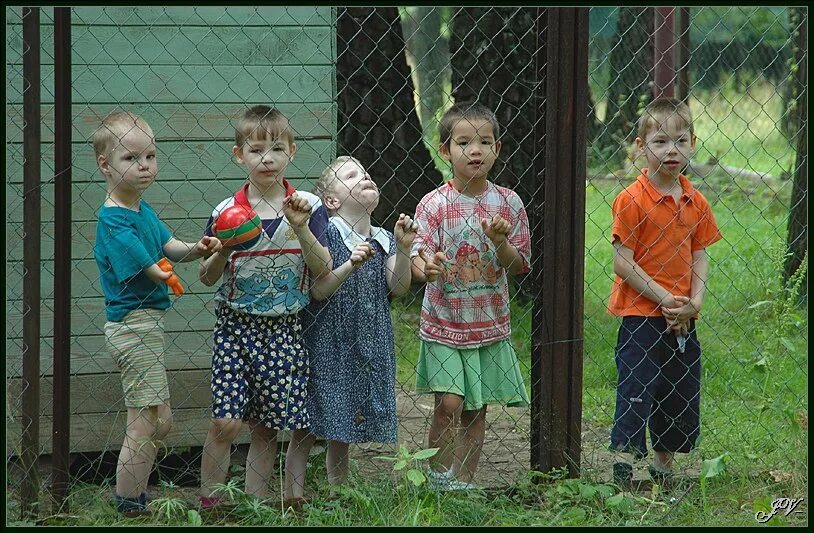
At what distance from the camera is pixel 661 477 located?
412cm

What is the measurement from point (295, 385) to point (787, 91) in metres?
11.3

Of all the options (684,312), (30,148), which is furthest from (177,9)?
(684,312)

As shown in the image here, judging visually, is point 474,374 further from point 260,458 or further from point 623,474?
point 260,458

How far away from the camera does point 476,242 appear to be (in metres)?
3.94

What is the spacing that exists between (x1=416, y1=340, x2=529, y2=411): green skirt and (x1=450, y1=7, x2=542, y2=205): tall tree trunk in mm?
2958

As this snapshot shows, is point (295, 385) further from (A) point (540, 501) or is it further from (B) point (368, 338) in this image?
(A) point (540, 501)

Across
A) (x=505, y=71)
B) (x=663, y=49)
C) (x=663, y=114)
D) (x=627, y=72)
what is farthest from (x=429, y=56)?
(x=663, y=114)

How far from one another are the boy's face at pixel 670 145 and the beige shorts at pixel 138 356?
6.42 ft

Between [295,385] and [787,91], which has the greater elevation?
[787,91]

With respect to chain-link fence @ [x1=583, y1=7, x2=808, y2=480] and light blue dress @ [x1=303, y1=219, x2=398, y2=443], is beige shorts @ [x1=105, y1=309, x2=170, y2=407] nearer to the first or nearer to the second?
light blue dress @ [x1=303, y1=219, x2=398, y2=443]

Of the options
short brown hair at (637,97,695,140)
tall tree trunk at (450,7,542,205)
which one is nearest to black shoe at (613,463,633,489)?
short brown hair at (637,97,695,140)

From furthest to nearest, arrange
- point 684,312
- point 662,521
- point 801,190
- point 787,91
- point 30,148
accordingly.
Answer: point 787,91 < point 801,190 < point 684,312 < point 662,521 < point 30,148

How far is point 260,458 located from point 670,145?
1912mm

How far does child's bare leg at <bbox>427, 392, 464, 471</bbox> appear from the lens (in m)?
3.91
